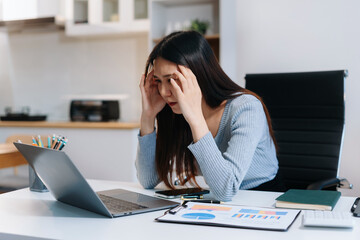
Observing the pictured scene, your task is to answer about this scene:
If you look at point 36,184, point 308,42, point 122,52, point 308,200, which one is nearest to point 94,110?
point 122,52

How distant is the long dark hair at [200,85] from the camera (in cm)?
139

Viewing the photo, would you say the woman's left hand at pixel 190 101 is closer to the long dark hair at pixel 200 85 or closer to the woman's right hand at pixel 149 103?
the long dark hair at pixel 200 85

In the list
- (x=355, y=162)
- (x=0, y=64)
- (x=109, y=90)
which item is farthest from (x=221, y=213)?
(x=0, y=64)

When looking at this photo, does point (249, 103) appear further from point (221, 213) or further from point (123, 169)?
point (123, 169)

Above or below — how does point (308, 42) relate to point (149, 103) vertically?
above

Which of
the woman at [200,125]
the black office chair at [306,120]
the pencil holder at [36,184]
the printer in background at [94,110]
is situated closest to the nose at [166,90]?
the woman at [200,125]

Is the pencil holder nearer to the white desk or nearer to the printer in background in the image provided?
the white desk

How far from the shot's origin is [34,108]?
442 cm

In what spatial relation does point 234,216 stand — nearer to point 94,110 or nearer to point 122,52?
point 94,110

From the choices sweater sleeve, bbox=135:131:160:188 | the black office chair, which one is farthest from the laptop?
the black office chair

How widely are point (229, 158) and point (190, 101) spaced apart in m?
0.19

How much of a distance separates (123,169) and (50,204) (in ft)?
7.58

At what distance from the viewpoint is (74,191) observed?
1.05 m

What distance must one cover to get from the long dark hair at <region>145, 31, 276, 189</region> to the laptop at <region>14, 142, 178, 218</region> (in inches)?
11.4
